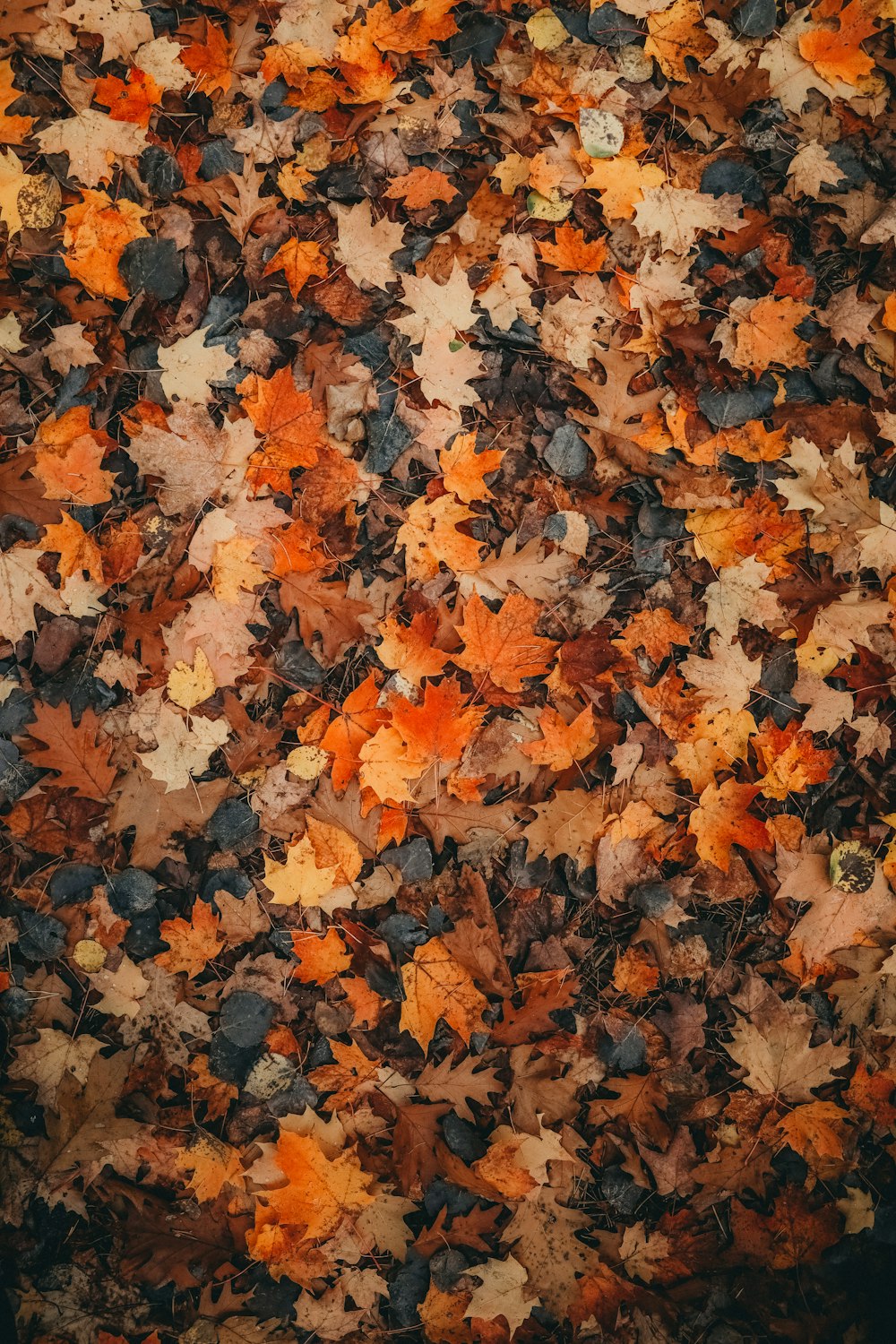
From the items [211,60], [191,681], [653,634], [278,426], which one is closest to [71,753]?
[191,681]

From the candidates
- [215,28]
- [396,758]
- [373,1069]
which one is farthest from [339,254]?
[373,1069]

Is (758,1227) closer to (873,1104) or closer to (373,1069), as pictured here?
(873,1104)

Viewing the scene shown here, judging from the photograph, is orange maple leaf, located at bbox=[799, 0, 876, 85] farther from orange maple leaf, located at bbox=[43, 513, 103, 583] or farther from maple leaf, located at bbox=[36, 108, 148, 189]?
orange maple leaf, located at bbox=[43, 513, 103, 583]

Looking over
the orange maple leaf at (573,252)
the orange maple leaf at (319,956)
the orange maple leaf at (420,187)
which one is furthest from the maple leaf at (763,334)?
the orange maple leaf at (319,956)

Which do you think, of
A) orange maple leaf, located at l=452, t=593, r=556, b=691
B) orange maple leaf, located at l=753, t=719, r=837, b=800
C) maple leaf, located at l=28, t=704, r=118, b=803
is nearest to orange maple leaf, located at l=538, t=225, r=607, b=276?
orange maple leaf, located at l=452, t=593, r=556, b=691

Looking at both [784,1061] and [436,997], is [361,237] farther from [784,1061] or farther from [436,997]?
[784,1061]

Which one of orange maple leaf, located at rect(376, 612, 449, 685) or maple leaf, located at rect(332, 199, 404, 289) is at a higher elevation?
maple leaf, located at rect(332, 199, 404, 289)

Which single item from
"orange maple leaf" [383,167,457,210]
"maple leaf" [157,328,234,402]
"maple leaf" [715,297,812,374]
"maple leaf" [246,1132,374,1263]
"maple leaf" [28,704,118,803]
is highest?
"orange maple leaf" [383,167,457,210]
